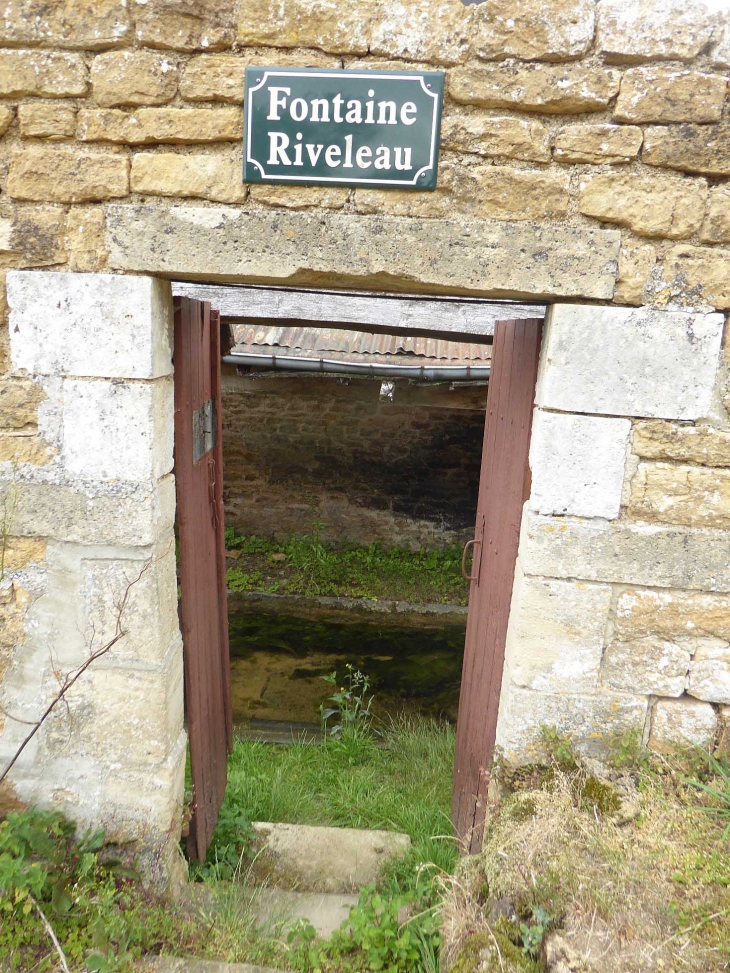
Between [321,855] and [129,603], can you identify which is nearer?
[129,603]

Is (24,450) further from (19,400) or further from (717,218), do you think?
(717,218)

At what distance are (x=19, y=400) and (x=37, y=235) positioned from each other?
1.76 feet

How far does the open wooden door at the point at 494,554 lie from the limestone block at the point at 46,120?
170cm

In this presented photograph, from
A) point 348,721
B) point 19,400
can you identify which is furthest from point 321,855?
point 19,400

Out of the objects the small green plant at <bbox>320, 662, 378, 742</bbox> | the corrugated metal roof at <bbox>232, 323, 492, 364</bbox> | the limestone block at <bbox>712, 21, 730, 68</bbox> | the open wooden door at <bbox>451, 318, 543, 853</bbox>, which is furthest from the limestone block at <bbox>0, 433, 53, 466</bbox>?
the corrugated metal roof at <bbox>232, 323, 492, 364</bbox>

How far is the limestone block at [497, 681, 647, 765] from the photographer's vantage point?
2.33 meters

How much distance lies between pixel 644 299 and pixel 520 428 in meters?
0.67

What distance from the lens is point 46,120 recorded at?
2119 mm

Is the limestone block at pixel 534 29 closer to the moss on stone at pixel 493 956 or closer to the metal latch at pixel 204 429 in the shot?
the metal latch at pixel 204 429

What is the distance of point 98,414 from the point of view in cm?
225

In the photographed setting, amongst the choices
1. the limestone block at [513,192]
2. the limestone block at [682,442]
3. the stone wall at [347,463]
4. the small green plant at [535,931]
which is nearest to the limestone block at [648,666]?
the limestone block at [682,442]

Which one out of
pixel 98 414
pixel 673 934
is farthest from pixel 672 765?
pixel 98 414

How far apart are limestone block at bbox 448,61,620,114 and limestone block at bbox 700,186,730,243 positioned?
441mm

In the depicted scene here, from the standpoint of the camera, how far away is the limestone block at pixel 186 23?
6.67 feet
